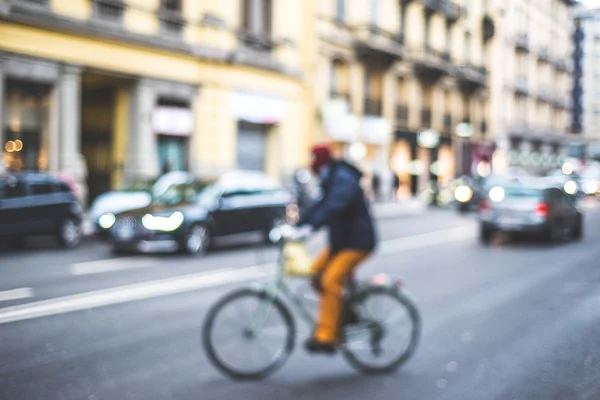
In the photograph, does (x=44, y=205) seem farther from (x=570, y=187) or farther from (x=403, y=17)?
(x=570, y=187)

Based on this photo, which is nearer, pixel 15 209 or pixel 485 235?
pixel 15 209

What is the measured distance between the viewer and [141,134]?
2327 cm

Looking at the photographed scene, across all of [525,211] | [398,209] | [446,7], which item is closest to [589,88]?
[446,7]

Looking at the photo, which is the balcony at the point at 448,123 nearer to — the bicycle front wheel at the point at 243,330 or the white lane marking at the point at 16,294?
the white lane marking at the point at 16,294

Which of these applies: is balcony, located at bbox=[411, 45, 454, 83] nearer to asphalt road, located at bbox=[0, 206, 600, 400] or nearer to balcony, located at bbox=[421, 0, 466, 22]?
balcony, located at bbox=[421, 0, 466, 22]

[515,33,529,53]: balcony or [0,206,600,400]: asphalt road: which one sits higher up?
[515,33,529,53]: balcony

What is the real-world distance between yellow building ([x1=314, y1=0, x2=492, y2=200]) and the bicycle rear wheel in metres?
26.4

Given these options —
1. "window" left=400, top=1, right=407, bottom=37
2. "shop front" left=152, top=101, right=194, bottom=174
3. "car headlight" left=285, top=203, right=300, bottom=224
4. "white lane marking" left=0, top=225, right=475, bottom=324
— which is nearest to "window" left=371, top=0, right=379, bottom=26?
"window" left=400, top=1, right=407, bottom=37

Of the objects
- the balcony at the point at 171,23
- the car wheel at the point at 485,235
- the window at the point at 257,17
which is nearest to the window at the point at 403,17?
the window at the point at 257,17

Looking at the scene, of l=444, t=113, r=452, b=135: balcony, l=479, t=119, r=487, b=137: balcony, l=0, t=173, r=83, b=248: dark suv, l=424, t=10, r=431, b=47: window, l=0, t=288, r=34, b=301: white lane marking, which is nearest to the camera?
l=0, t=288, r=34, b=301: white lane marking

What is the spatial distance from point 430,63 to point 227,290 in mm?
33243

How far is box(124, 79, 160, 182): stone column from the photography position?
23062 millimetres

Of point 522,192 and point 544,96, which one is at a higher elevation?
point 544,96

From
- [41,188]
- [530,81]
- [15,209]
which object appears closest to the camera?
[15,209]
